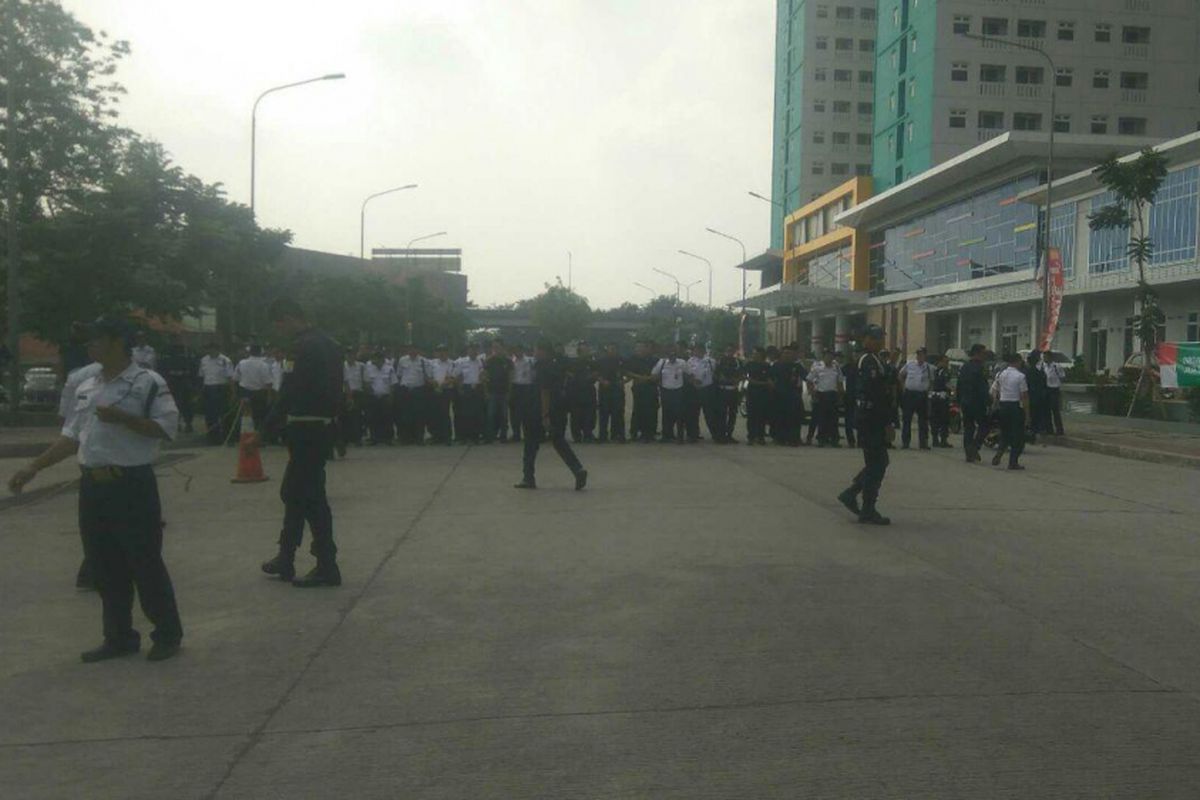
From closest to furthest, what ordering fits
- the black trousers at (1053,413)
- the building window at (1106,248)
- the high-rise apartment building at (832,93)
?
the black trousers at (1053,413) < the building window at (1106,248) < the high-rise apartment building at (832,93)

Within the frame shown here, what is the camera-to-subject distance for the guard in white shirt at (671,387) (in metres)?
21.1

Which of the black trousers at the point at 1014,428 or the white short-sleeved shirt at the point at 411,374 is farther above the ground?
the white short-sleeved shirt at the point at 411,374

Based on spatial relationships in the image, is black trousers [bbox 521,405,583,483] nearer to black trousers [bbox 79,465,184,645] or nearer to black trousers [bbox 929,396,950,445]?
black trousers [bbox 79,465,184,645]

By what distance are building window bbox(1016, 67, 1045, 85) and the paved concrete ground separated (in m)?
56.3

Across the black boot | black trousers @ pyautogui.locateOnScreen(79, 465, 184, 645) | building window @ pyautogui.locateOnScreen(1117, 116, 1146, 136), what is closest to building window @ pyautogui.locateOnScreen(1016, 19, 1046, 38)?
building window @ pyautogui.locateOnScreen(1117, 116, 1146, 136)

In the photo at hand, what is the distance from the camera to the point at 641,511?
11.8 meters

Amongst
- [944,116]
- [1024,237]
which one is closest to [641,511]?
[1024,237]

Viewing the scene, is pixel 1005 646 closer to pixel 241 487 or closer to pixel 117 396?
pixel 117 396

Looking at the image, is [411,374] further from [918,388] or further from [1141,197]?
[1141,197]

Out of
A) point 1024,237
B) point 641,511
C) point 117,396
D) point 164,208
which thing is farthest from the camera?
point 1024,237

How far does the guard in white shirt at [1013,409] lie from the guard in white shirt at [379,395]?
1036cm

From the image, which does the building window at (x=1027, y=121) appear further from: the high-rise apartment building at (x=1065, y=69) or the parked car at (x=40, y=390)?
the parked car at (x=40, y=390)

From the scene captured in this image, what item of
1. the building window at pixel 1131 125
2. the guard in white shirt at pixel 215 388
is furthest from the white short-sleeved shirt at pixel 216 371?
the building window at pixel 1131 125

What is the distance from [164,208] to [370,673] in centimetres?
2472
